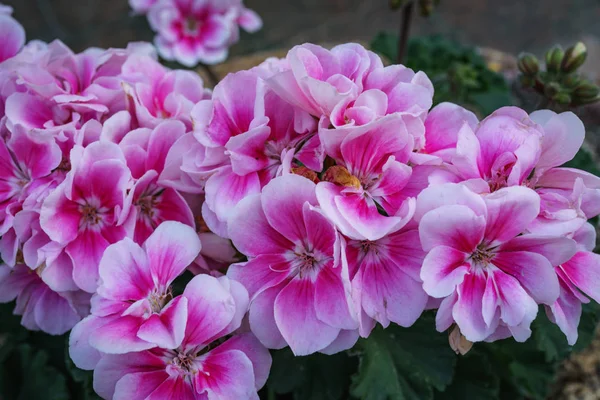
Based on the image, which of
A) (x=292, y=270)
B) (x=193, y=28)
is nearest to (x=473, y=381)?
(x=292, y=270)

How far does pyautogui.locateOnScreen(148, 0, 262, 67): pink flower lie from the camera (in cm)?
219

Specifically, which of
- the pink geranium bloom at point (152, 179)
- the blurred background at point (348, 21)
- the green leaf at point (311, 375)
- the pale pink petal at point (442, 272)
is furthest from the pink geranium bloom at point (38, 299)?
the blurred background at point (348, 21)

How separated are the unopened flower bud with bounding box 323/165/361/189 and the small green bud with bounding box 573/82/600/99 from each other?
0.72 m

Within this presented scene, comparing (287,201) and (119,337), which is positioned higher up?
(287,201)

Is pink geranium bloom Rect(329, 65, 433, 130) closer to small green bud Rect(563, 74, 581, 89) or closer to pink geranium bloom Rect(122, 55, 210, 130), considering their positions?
pink geranium bloom Rect(122, 55, 210, 130)

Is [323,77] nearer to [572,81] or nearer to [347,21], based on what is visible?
[572,81]

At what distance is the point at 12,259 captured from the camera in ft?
3.69

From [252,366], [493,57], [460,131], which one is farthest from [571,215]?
[493,57]

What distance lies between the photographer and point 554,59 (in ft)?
4.90

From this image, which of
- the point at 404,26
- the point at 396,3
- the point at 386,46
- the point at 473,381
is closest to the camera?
the point at 473,381

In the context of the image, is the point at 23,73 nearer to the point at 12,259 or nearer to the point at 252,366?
the point at 12,259

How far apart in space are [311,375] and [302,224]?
1.85 ft

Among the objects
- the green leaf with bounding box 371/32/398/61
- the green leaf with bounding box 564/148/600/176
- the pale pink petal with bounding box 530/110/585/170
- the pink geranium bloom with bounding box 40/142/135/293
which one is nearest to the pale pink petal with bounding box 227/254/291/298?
the pink geranium bloom with bounding box 40/142/135/293

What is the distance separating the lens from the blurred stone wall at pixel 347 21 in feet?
15.6
